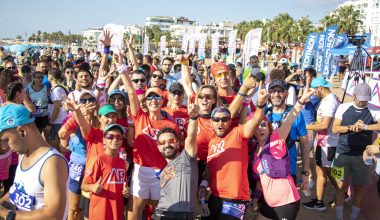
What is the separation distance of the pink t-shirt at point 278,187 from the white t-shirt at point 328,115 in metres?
1.96

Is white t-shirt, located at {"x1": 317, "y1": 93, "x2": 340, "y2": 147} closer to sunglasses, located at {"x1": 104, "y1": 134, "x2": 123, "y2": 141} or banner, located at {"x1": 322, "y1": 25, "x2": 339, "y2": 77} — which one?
sunglasses, located at {"x1": 104, "y1": 134, "x2": 123, "y2": 141}

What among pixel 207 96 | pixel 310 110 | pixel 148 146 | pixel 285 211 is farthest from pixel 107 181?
pixel 310 110

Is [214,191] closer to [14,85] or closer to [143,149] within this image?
[143,149]

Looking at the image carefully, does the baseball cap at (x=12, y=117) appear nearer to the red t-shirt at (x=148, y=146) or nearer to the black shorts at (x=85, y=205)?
the red t-shirt at (x=148, y=146)

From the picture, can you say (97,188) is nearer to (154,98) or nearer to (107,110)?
(107,110)

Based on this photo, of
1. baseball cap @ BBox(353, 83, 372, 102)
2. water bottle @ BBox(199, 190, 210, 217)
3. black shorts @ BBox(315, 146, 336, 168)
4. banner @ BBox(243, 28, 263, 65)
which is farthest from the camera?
banner @ BBox(243, 28, 263, 65)

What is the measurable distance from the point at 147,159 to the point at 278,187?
4.74 feet

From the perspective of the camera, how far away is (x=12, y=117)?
2107 mm

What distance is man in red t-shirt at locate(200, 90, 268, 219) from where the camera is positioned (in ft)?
10.8

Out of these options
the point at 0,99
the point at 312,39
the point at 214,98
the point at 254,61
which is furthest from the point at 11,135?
the point at 312,39

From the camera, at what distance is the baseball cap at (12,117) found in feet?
6.86

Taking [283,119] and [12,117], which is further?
[283,119]

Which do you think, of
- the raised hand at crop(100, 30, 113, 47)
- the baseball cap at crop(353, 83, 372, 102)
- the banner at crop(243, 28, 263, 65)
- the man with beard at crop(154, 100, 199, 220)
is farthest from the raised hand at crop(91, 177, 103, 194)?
the banner at crop(243, 28, 263, 65)

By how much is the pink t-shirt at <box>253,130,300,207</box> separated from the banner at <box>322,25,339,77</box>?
13.1 metres
